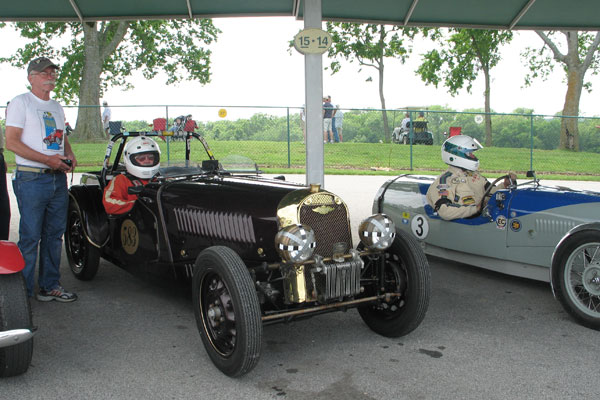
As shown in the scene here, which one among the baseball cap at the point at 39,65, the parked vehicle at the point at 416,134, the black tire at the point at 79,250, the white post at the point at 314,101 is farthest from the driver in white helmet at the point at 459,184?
the parked vehicle at the point at 416,134

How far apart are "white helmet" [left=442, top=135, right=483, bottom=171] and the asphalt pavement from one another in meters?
1.37

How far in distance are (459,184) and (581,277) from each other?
1.59m

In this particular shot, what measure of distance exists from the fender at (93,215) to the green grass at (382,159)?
402 inches

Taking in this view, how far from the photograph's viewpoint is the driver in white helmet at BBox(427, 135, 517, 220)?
539cm

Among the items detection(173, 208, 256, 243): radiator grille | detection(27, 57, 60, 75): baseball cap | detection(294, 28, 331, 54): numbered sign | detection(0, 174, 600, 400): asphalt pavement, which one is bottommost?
detection(0, 174, 600, 400): asphalt pavement

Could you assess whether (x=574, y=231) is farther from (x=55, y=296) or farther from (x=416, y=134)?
(x=416, y=134)

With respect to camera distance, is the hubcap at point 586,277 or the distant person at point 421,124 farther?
the distant person at point 421,124

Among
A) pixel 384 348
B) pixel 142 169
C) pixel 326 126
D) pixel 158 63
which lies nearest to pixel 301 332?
pixel 384 348

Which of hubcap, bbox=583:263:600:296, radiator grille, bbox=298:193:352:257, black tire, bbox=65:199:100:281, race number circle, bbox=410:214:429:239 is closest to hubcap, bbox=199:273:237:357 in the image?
radiator grille, bbox=298:193:352:257

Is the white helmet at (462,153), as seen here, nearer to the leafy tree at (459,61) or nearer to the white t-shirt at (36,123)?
the white t-shirt at (36,123)

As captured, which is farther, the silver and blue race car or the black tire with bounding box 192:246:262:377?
the silver and blue race car

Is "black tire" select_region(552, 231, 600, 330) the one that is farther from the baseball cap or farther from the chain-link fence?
the chain-link fence

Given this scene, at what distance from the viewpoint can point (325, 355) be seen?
11.7ft

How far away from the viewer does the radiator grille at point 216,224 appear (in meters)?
3.78
